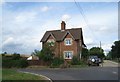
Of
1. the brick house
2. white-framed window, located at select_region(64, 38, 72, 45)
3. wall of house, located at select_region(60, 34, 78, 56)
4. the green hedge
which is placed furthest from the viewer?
white-framed window, located at select_region(64, 38, 72, 45)

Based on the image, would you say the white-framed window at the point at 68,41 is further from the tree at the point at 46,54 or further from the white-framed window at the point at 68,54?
the tree at the point at 46,54

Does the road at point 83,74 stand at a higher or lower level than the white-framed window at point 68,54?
lower

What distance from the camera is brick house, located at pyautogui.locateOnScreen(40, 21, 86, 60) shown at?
210 ft

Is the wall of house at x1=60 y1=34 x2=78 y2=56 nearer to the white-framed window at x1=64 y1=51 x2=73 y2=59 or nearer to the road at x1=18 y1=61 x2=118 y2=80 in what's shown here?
the white-framed window at x1=64 y1=51 x2=73 y2=59

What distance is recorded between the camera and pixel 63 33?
67312 mm

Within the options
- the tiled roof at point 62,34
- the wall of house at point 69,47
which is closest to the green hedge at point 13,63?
the wall of house at point 69,47

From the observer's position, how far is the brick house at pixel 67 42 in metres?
64.1

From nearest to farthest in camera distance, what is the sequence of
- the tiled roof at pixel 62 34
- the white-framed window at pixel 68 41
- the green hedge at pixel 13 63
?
the green hedge at pixel 13 63 → the tiled roof at pixel 62 34 → the white-framed window at pixel 68 41

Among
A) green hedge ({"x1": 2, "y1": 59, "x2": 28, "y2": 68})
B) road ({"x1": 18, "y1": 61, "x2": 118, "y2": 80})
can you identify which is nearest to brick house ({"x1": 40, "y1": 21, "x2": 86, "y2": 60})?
green hedge ({"x1": 2, "y1": 59, "x2": 28, "y2": 68})

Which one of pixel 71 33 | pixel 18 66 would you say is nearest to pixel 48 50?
pixel 18 66

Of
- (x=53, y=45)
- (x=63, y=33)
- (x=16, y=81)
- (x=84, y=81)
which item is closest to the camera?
(x=16, y=81)

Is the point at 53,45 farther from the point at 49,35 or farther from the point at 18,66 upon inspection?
the point at 18,66

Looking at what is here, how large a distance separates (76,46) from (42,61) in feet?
35.0

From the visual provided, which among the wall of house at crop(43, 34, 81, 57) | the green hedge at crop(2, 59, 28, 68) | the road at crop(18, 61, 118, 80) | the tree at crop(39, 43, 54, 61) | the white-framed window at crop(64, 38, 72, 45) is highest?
the white-framed window at crop(64, 38, 72, 45)
